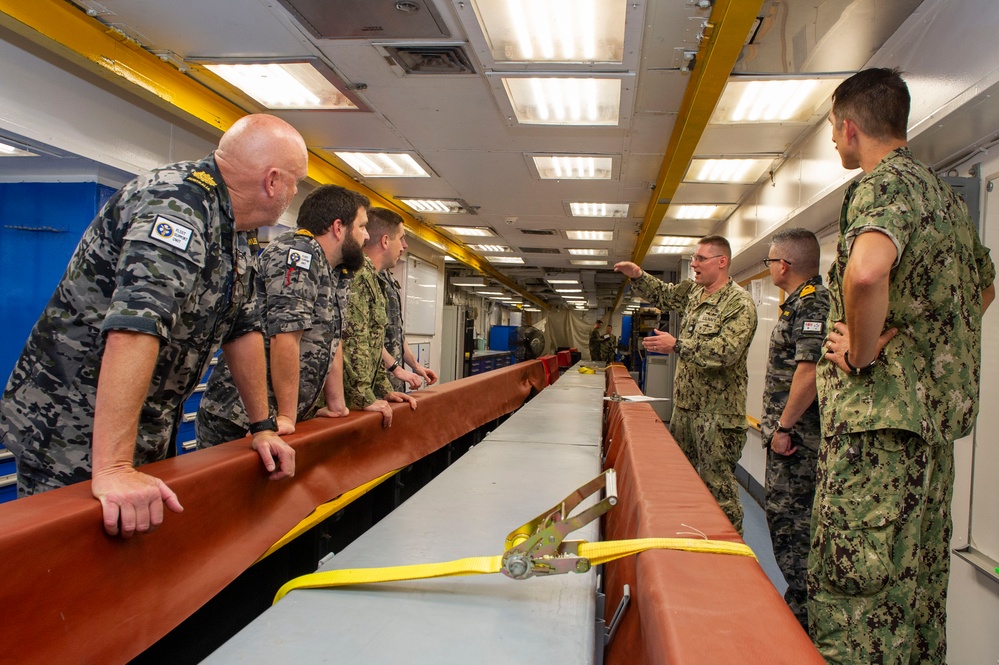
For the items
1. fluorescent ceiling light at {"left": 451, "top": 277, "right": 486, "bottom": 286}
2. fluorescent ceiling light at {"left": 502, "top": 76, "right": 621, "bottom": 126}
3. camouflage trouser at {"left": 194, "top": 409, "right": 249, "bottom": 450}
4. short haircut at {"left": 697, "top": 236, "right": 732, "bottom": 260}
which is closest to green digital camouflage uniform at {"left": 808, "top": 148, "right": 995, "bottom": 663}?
short haircut at {"left": 697, "top": 236, "right": 732, "bottom": 260}

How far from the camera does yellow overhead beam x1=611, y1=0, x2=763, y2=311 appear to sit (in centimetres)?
243

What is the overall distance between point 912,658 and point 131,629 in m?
1.96

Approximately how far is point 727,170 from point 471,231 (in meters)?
4.20

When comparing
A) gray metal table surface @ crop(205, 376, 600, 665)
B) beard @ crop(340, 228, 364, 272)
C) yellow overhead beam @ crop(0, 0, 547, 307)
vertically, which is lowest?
gray metal table surface @ crop(205, 376, 600, 665)

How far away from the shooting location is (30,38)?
2.78 meters

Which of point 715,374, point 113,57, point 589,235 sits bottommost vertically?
point 715,374

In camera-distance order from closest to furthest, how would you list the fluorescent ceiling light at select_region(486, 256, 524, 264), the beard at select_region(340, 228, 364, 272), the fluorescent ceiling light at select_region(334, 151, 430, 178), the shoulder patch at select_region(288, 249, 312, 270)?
the shoulder patch at select_region(288, 249, 312, 270) < the beard at select_region(340, 228, 364, 272) < the fluorescent ceiling light at select_region(334, 151, 430, 178) < the fluorescent ceiling light at select_region(486, 256, 524, 264)

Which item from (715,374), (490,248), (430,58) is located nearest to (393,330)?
(430,58)

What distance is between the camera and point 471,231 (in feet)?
27.9

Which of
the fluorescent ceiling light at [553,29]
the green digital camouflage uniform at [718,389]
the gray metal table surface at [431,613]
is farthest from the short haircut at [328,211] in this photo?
the green digital camouflage uniform at [718,389]

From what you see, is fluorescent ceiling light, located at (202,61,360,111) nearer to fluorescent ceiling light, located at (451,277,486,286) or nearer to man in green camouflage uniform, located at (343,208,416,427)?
man in green camouflage uniform, located at (343,208,416,427)

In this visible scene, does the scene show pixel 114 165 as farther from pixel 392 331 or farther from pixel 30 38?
pixel 392 331

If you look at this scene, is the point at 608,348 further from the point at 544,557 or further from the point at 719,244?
the point at 544,557

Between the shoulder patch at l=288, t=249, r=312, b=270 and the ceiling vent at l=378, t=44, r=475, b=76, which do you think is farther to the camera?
the ceiling vent at l=378, t=44, r=475, b=76
